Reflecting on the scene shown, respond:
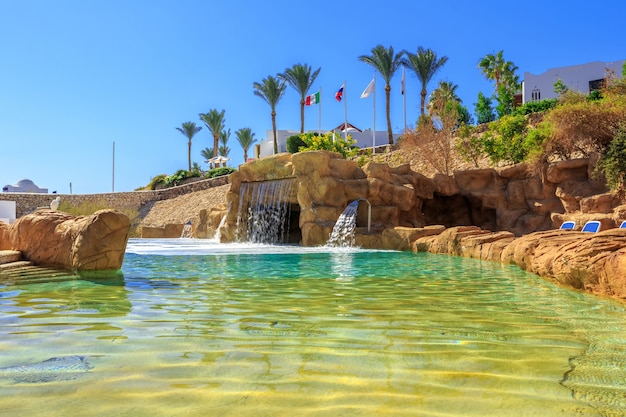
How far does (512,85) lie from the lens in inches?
1569

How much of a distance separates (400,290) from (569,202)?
13.7 m

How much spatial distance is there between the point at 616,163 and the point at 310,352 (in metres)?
15.6

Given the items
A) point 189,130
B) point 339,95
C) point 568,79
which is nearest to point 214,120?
point 189,130

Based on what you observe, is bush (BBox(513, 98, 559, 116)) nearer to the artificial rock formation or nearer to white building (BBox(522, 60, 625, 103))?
white building (BBox(522, 60, 625, 103))

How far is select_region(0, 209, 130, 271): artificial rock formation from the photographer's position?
7.49m

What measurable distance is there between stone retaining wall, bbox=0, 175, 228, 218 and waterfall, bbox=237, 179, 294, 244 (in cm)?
1896

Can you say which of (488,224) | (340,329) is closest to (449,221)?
(488,224)

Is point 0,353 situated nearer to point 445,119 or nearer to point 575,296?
point 575,296

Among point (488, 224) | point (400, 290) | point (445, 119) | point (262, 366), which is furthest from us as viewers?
point (445, 119)

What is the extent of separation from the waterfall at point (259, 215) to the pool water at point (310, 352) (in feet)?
48.2

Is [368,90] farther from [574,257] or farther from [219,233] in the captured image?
[574,257]

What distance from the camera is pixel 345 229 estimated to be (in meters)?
16.5

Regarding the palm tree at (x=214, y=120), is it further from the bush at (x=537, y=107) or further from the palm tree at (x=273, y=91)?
the bush at (x=537, y=107)

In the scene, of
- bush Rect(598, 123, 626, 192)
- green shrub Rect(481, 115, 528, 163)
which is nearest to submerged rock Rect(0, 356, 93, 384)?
bush Rect(598, 123, 626, 192)
